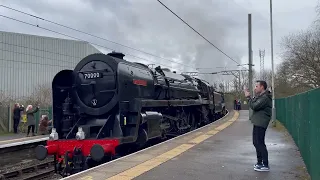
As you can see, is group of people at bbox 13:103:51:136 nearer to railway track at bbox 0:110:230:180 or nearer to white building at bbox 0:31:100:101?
railway track at bbox 0:110:230:180

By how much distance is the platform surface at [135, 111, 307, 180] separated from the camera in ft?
21.2

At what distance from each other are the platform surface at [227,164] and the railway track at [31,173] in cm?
494

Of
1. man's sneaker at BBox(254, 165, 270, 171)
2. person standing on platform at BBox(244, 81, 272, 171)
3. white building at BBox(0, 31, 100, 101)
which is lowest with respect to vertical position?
man's sneaker at BBox(254, 165, 270, 171)

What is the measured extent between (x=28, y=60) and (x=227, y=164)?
140ft

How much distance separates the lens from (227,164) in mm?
7574

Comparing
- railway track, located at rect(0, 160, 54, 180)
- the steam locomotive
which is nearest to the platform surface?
the steam locomotive

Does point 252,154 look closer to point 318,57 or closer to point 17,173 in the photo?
point 17,173

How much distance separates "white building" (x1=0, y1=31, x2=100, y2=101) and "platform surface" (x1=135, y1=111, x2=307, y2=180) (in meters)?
36.8

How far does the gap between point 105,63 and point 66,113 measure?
5.87 ft

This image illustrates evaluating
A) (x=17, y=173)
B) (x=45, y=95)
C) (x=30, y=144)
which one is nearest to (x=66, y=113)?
(x=17, y=173)

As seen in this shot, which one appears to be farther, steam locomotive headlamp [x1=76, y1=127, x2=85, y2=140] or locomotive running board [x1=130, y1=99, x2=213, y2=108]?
locomotive running board [x1=130, y1=99, x2=213, y2=108]

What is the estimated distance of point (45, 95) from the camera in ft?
98.3

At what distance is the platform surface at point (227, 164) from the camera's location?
6461 mm

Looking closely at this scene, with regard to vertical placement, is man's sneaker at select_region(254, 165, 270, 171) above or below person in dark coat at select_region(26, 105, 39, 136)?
below
